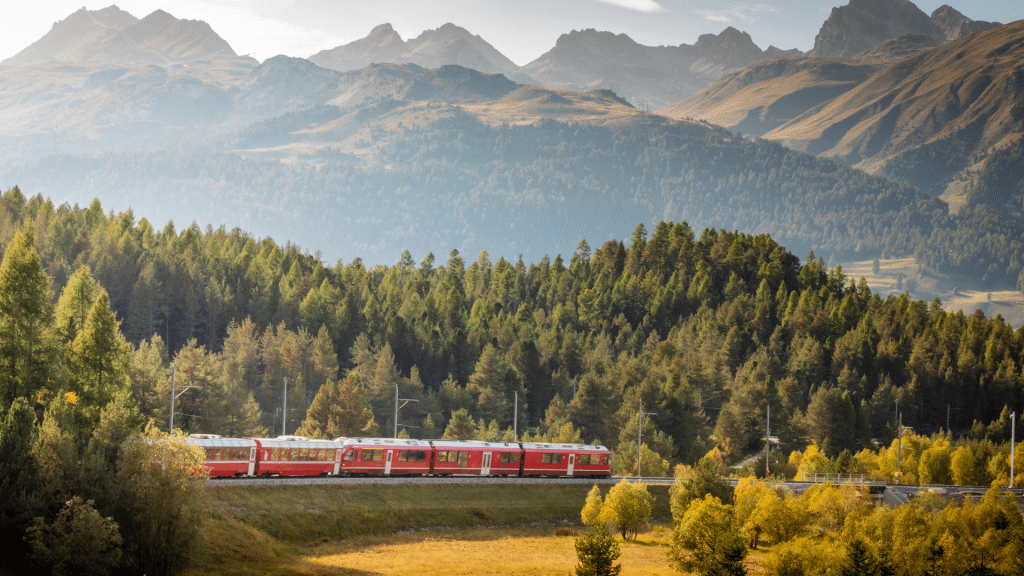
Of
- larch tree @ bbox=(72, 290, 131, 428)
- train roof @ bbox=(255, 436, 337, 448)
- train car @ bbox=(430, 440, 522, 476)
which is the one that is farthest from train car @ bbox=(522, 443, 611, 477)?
larch tree @ bbox=(72, 290, 131, 428)

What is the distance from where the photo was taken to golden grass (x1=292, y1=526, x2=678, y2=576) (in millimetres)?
60781

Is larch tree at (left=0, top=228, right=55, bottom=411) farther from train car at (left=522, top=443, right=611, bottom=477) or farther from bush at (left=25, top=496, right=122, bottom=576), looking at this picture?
train car at (left=522, top=443, right=611, bottom=477)

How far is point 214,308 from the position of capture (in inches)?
6147

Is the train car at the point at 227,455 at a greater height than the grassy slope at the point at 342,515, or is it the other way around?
the train car at the point at 227,455

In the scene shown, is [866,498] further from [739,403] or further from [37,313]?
[37,313]

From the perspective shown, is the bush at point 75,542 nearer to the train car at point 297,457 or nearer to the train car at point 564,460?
the train car at point 297,457

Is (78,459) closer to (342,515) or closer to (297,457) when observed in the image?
(297,457)

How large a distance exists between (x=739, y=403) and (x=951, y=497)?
4756 cm

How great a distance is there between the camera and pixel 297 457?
7331cm

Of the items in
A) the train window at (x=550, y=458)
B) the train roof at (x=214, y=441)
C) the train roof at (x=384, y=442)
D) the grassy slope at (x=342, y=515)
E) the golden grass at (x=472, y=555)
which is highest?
the train roof at (x=214, y=441)

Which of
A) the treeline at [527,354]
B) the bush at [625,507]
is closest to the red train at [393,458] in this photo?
the bush at [625,507]

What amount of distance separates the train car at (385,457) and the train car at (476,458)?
4.04 ft

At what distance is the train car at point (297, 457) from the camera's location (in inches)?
2808

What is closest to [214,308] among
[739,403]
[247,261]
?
[247,261]
